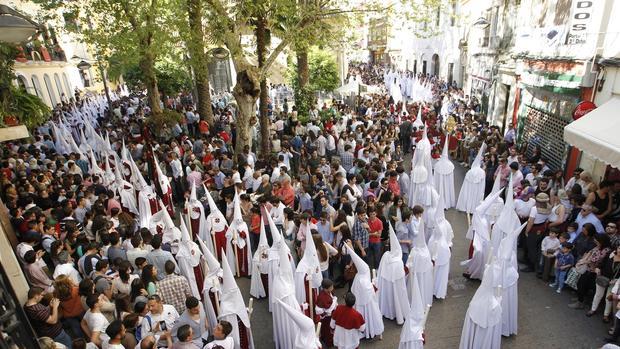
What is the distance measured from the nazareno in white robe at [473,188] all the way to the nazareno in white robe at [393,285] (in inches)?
169

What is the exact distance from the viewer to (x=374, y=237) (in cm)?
666

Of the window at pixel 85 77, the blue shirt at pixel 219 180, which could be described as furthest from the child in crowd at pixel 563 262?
the window at pixel 85 77

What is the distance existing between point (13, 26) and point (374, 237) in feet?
17.6

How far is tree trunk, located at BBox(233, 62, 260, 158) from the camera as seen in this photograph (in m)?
10.5

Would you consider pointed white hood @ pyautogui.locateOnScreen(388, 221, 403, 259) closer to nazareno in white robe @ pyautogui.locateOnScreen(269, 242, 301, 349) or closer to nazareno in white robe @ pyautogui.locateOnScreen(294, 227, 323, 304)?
nazareno in white robe @ pyautogui.locateOnScreen(294, 227, 323, 304)

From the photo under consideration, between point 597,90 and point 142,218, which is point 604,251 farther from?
point 142,218

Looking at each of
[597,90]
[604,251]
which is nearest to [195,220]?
[604,251]

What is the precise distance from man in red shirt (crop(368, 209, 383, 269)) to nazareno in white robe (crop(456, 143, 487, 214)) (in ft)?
11.9

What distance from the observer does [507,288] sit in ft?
17.8

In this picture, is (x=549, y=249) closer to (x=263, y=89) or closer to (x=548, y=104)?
(x=548, y=104)

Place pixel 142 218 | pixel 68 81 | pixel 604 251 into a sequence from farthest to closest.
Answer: pixel 68 81 → pixel 142 218 → pixel 604 251

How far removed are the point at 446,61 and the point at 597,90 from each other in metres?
18.3

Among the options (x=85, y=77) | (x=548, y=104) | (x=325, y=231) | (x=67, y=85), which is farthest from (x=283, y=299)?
(x=85, y=77)

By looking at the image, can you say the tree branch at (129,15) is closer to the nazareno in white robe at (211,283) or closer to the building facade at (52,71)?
the building facade at (52,71)
